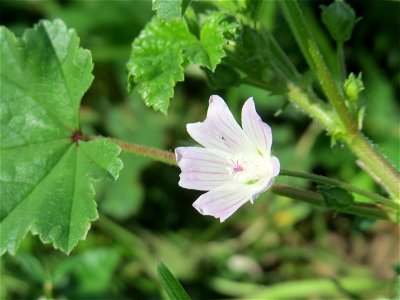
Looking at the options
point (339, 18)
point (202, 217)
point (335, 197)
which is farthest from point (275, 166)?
point (202, 217)

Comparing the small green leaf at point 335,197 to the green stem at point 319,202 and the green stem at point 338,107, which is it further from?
the green stem at point 338,107

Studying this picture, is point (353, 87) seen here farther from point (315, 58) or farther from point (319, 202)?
point (319, 202)

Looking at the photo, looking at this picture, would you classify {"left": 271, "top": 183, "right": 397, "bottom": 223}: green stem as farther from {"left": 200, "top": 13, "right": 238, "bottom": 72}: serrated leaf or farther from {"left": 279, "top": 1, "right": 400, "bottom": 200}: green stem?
{"left": 200, "top": 13, "right": 238, "bottom": 72}: serrated leaf

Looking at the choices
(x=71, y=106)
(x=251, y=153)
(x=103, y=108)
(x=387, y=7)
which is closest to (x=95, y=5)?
(x=103, y=108)

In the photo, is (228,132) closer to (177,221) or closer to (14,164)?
(14,164)

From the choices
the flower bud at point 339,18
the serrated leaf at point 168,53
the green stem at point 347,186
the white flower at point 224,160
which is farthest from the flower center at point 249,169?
the flower bud at point 339,18

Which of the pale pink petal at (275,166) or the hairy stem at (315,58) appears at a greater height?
the hairy stem at (315,58)
